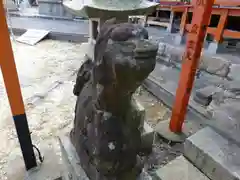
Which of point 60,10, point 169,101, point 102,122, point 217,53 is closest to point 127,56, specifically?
point 102,122

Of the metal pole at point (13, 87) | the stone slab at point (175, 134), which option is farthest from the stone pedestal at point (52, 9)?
the metal pole at point (13, 87)

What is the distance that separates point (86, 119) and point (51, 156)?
1102 millimetres

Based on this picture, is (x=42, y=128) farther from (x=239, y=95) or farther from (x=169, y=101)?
(x=239, y=95)

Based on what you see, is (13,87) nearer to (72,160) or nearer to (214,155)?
(72,160)

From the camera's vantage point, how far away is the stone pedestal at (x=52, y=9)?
6793 millimetres

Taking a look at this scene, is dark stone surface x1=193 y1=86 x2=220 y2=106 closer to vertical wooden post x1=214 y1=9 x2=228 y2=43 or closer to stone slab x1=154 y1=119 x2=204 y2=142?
stone slab x1=154 y1=119 x2=204 y2=142

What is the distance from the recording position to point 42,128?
7.56ft

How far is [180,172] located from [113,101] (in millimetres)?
839

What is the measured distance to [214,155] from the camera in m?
1.19

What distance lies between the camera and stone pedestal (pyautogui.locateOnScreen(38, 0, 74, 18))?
6.79m

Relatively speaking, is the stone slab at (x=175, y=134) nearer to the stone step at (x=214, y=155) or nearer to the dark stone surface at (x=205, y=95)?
the dark stone surface at (x=205, y=95)

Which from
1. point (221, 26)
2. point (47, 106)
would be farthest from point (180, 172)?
point (221, 26)

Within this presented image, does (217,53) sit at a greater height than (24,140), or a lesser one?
greater

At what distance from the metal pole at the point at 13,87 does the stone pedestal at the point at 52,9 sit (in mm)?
6263
